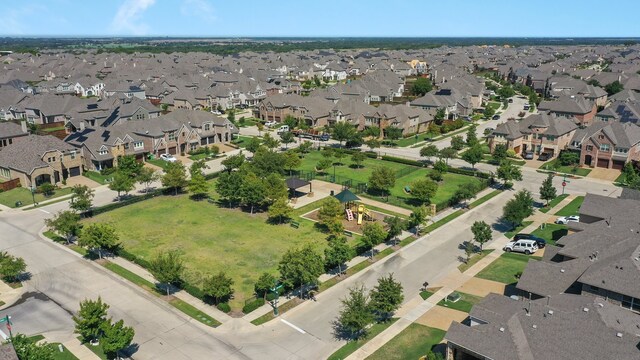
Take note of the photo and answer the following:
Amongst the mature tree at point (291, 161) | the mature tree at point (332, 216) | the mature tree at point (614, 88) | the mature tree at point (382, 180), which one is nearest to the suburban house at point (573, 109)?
the mature tree at point (614, 88)

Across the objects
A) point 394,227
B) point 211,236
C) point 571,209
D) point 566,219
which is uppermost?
point 394,227

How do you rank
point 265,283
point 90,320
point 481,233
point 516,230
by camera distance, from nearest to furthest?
1. point 90,320
2. point 265,283
3. point 481,233
4. point 516,230

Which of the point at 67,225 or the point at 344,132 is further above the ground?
the point at 344,132

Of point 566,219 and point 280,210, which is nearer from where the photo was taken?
point 280,210

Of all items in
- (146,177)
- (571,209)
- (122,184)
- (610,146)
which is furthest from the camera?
(610,146)

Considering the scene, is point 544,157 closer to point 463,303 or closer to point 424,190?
point 424,190

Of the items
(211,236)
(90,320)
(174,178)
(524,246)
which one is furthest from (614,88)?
(90,320)
